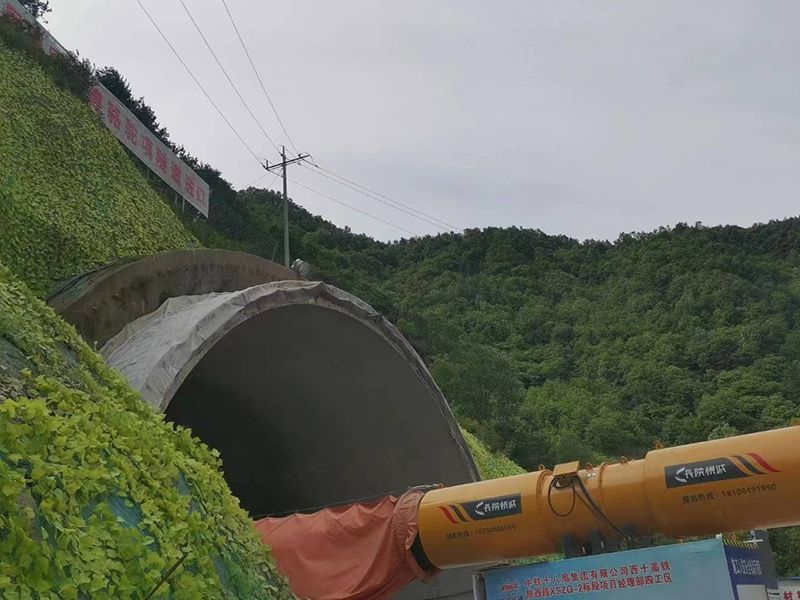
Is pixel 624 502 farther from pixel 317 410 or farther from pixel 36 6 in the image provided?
pixel 36 6

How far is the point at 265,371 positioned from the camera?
11125mm

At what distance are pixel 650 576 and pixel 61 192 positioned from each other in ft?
34.1

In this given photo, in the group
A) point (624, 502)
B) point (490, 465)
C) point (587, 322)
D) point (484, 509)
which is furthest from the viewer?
point (587, 322)

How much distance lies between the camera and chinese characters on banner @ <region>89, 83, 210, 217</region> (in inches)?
675

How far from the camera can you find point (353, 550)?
7.54 m

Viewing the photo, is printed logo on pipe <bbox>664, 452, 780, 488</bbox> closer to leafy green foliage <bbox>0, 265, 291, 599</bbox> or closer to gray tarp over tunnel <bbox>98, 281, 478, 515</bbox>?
leafy green foliage <bbox>0, 265, 291, 599</bbox>

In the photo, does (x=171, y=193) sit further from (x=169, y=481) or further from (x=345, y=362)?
(x=169, y=481)

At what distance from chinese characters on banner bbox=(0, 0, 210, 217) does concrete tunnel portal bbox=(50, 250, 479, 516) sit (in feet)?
24.3

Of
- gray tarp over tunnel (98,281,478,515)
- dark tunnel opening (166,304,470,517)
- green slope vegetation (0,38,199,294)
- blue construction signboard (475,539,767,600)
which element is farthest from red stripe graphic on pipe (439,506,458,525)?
green slope vegetation (0,38,199,294)

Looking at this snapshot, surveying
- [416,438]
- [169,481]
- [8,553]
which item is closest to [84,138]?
[416,438]

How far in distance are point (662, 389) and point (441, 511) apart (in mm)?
28842

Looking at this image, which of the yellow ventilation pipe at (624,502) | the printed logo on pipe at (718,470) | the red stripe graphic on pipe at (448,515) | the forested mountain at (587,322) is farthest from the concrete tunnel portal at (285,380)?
the forested mountain at (587,322)

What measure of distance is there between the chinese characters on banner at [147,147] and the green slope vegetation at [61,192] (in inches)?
39.4

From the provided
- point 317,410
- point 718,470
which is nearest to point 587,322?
point 317,410
